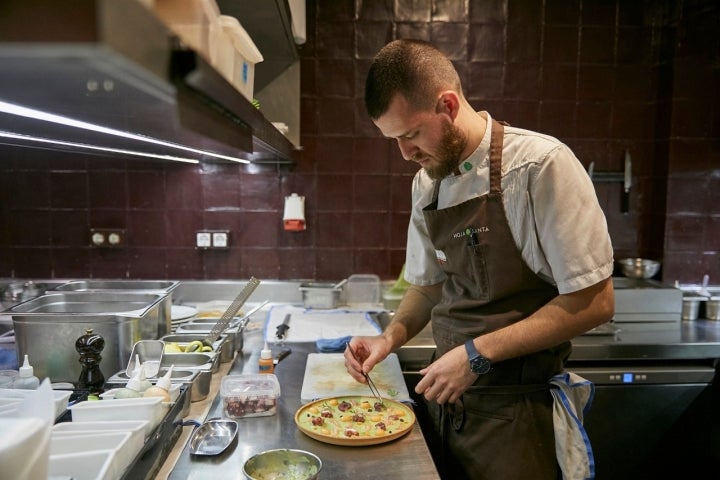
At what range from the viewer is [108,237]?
10.3 ft

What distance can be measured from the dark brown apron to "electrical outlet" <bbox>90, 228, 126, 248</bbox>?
204cm

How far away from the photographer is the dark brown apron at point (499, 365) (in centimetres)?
165

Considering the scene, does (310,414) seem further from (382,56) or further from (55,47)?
(55,47)

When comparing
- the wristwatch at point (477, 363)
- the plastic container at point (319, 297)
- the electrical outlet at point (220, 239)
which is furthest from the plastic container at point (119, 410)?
the electrical outlet at point (220, 239)

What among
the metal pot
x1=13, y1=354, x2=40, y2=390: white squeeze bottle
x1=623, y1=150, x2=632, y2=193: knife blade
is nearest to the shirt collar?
x1=13, y1=354, x2=40, y2=390: white squeeze bottle

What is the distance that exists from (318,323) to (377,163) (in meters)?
0.94

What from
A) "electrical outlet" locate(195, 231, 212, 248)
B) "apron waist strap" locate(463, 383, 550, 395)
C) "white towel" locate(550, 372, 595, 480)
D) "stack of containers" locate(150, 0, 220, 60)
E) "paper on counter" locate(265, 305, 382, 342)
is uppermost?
"stack of containers" locate(150, 0, 220, 60)

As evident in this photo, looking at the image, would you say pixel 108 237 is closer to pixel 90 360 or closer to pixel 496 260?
pixel 90 360

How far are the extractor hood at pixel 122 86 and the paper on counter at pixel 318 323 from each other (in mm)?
1265

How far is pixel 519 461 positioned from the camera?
5.34 feet

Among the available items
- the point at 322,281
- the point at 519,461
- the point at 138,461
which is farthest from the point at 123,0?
the point at 322,281

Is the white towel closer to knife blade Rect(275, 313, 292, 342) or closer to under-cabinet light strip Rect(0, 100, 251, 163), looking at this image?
knife blade Rect(275, 313, 292, 342)

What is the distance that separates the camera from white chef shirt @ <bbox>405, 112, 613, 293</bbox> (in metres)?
1.51

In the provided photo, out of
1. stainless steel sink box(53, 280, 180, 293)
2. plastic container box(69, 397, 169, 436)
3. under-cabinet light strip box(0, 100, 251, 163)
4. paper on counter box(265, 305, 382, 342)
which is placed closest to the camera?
under-cabinet light strip box(0, 100, 251, 163)
